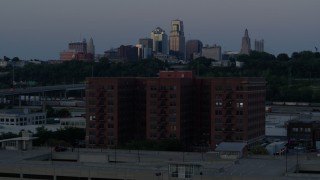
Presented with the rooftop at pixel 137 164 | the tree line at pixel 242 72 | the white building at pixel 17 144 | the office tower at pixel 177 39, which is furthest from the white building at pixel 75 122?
the office tower at pixel 177 39

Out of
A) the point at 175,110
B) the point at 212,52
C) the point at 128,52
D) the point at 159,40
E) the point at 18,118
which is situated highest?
the point at 159,40

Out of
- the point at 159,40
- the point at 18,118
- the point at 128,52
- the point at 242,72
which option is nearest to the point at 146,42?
the point at 159,40

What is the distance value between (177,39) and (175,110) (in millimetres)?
144353

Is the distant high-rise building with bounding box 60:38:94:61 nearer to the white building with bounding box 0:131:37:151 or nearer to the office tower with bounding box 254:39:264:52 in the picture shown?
the office tower with bounding box 254:39:264:52

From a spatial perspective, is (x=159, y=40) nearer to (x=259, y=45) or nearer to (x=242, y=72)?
(x=259, y=45)

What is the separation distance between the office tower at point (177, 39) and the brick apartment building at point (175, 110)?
Result: 137m

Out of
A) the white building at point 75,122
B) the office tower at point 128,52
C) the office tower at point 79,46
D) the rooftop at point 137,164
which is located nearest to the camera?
the rooftop at point 137,164

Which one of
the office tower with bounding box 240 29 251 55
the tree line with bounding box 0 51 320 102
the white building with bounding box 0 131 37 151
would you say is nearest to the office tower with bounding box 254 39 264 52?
the office tower with bounding box 240 29 251 55

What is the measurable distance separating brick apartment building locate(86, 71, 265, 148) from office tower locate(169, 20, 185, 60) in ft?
449

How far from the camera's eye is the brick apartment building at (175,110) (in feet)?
112

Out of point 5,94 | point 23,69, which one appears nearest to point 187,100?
point 5,94

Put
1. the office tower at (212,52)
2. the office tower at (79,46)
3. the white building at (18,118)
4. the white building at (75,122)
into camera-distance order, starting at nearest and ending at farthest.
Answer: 1. the white building at (75,122)
2. the white building at (18,118)
3. the office tower at (212,52)
4. the office tower at (79,46)

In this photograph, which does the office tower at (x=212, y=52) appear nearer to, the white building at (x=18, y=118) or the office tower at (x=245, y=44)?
the office tower at (x=245, y=44)

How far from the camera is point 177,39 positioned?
585 ft
